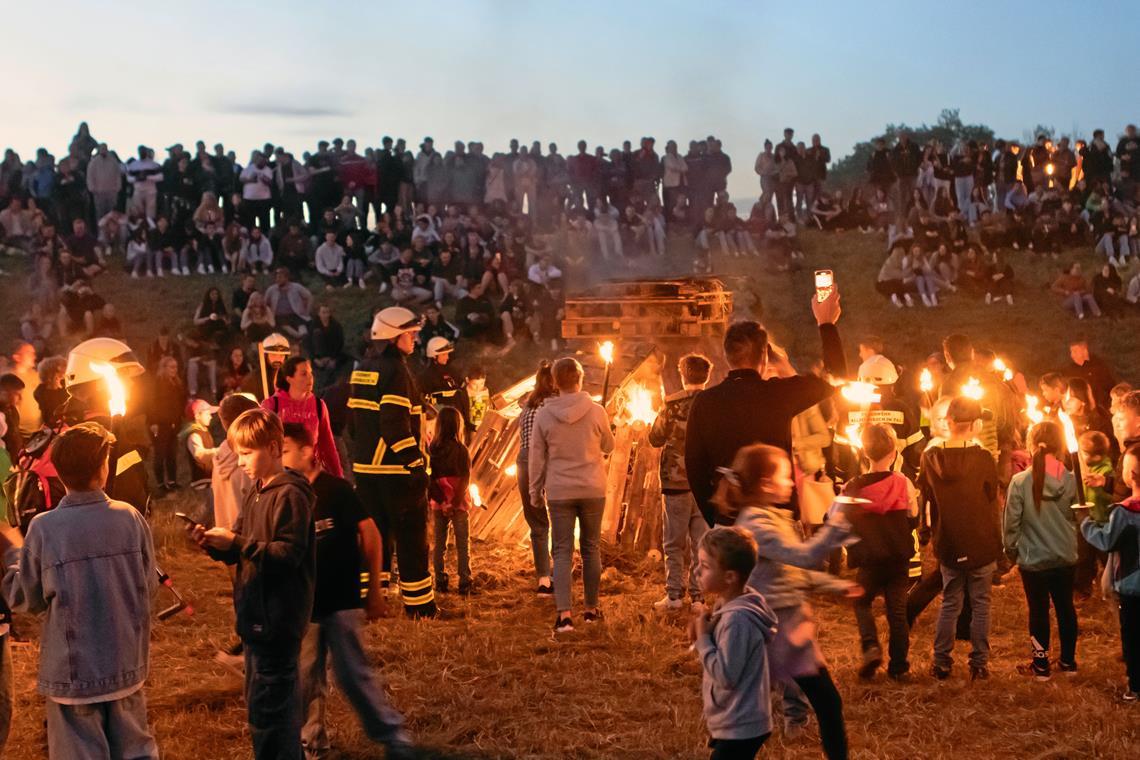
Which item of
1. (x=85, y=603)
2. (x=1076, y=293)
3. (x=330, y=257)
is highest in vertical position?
(x=330, y=257)

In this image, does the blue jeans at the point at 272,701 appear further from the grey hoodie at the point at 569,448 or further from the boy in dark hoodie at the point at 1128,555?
the boy in dark hoodie at the point at 1128,555

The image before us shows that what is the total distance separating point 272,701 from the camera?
16.9ft

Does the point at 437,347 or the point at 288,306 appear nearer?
the point at 437,347

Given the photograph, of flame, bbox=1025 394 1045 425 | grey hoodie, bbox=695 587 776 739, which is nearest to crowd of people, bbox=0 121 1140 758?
grey hoodie, bbox=695 587 776 739

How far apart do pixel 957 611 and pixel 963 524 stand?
54 centimetres

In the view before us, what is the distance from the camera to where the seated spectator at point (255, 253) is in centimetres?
2348

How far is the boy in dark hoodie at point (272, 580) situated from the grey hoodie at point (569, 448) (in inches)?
124

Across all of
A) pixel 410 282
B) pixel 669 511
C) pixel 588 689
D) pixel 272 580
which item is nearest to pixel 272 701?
pixel 272 580

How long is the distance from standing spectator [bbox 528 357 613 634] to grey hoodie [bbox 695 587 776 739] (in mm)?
3655

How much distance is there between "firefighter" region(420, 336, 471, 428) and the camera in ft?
37.3

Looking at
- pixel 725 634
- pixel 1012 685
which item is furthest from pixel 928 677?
pixel 725 634

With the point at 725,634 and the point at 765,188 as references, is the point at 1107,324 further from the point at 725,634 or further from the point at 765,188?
the point at 725,634

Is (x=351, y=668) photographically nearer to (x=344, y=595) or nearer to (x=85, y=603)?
(x=344, y=595)

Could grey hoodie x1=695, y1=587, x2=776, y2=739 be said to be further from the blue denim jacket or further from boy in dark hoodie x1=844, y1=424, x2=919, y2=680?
boy in dark hoodie x1=844, y1=424, x2=919, y2=680
